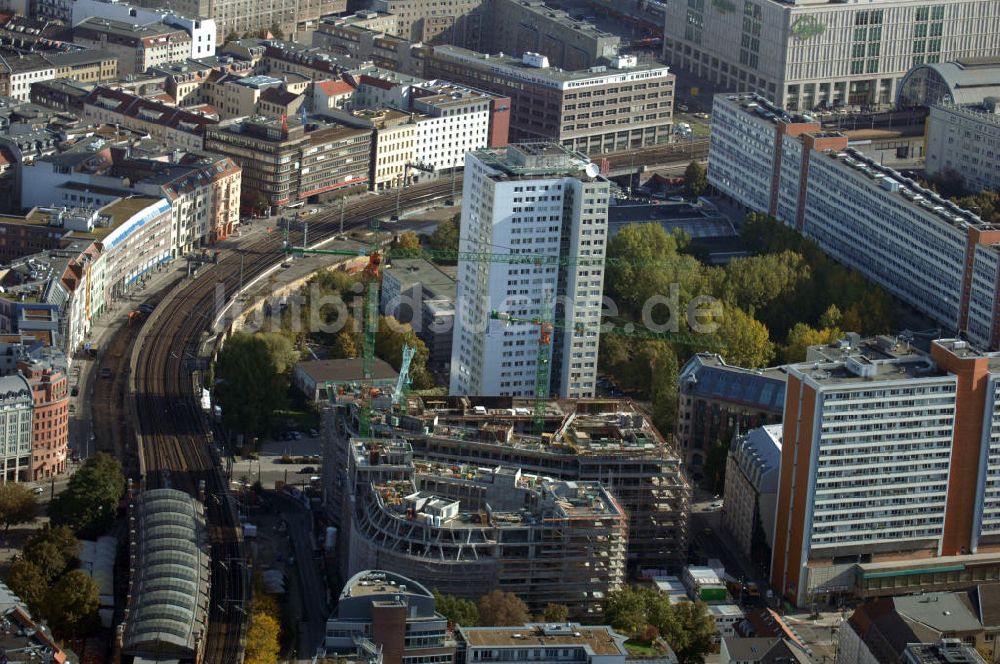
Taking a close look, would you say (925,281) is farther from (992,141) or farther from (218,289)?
(218,289)

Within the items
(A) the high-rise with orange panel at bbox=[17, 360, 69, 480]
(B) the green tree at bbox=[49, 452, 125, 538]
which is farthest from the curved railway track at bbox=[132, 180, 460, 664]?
(B) the green tree at bbox=[49, 452, 125, 538]

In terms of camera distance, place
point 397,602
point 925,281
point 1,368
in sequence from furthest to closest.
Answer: point 925,281
point 1,368
point 397,602

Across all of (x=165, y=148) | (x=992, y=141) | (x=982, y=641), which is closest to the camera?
(x=982, y=641)

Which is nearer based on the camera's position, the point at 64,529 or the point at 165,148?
the point at 64,529

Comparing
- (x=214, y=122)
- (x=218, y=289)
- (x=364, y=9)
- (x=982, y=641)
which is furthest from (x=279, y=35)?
(x=982, y=641)

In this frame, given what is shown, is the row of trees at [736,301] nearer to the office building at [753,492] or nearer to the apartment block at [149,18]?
the office building at [753,492]

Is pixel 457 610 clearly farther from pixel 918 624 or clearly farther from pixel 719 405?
pixel 719 405

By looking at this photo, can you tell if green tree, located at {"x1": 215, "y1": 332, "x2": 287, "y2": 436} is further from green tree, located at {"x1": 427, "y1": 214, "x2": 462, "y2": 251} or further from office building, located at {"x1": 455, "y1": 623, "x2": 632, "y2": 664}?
office building, located at {"x1": 455, "y1": 623, "x2": 632, "y2": 664}
